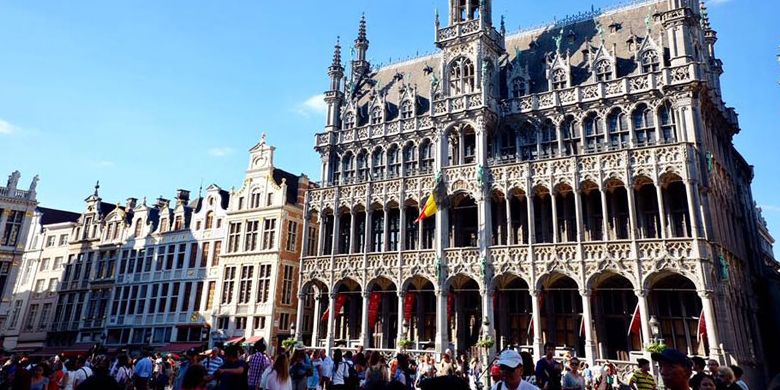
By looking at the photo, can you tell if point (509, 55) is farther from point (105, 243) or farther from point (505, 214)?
point (105, 243)

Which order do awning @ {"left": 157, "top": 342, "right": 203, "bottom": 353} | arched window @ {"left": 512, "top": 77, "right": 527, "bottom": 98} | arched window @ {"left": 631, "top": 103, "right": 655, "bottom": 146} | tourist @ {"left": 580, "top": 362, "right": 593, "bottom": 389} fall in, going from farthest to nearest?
1. awning @ {"left": 157, "top": 342, "right": 203, "bottom": 353}
2. arched window @ {"left": 512, "top": 77, "right": 527, "bottom": 98}
3. arched window @ {"left": 631, "top": 103, "right": 655, "bottom": 146}
4. tourist @ {"left": 580, "top": 362, "right": 593, "bottom": 389}

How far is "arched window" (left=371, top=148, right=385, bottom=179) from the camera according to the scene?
37531 mm

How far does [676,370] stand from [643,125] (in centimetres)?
2731

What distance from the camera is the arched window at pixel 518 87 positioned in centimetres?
3384

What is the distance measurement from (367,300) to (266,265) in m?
10.3

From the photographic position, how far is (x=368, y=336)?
32594mm

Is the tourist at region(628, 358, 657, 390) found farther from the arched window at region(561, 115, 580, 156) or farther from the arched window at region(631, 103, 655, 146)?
the arched window at region(561, 115, 580, 156)

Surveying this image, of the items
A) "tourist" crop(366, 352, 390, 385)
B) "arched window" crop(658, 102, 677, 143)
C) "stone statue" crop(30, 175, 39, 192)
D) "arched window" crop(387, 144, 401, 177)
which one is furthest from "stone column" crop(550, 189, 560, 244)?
"stone statue" crop(30, 175, 39, 192)

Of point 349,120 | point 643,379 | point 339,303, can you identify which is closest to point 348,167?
point 349,120

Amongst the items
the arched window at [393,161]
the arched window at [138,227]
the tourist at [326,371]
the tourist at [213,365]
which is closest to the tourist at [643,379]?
the tourist at [326,371]

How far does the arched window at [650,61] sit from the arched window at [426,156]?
13.2 metres

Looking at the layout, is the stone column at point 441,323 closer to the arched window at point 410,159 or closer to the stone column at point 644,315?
the arched window at point 410,159

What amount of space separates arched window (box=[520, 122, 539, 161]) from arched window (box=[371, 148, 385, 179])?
9.76 m

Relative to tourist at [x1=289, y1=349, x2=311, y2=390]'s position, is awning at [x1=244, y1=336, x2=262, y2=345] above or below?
above
